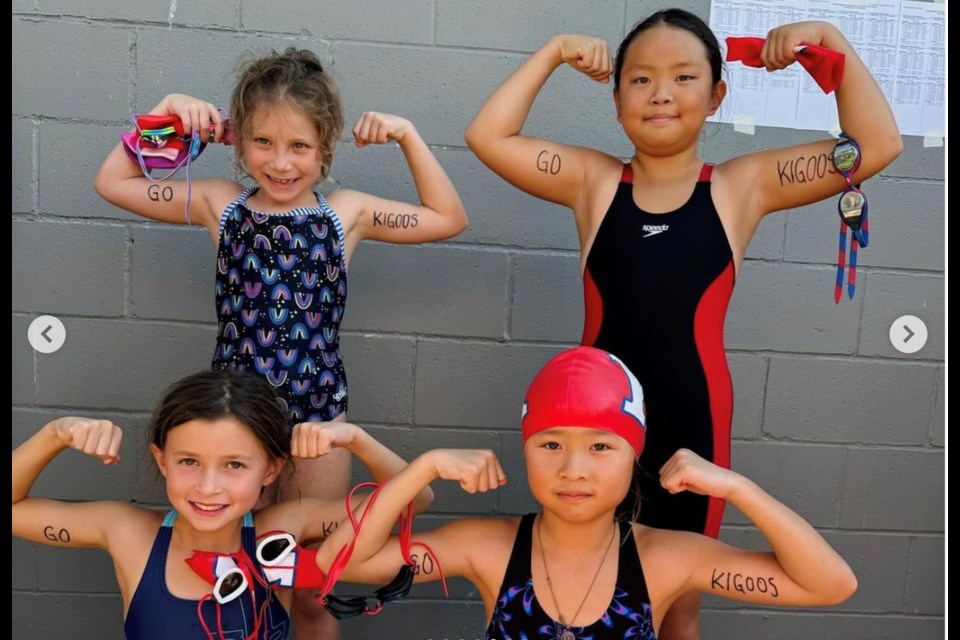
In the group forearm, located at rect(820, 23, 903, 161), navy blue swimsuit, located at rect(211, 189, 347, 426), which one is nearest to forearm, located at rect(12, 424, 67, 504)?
navy blue swimsuit, located at rect(211, 189, 347, 426)

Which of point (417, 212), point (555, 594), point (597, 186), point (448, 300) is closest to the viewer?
point (555, 594)

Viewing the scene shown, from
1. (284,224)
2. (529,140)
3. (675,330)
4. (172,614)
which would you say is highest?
(529,140)

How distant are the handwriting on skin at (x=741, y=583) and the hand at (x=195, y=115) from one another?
5.41 ft

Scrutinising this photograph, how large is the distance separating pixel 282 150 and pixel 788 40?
1276 mm

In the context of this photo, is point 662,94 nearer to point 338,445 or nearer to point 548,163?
point 548,163

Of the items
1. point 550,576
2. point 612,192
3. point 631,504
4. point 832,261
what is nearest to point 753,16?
point 832,261

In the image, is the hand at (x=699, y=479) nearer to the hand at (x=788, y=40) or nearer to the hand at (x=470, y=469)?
the hand at (x=470, y=469)

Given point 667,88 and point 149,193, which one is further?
point 149,193

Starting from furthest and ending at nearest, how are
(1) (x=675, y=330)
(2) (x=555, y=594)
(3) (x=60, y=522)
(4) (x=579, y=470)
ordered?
1. (1) (x=675, y=330)
2. (3) (x=60, y=522)
3. (2) (x=555, y=594)
4. (4) (x=579, y=470)

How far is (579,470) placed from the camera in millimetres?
2035

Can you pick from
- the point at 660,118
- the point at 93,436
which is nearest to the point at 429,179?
the point at 660,118

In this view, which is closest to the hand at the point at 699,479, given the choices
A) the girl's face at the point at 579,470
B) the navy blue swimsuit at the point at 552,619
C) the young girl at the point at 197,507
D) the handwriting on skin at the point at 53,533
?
the girl's face at the point at 579,470
